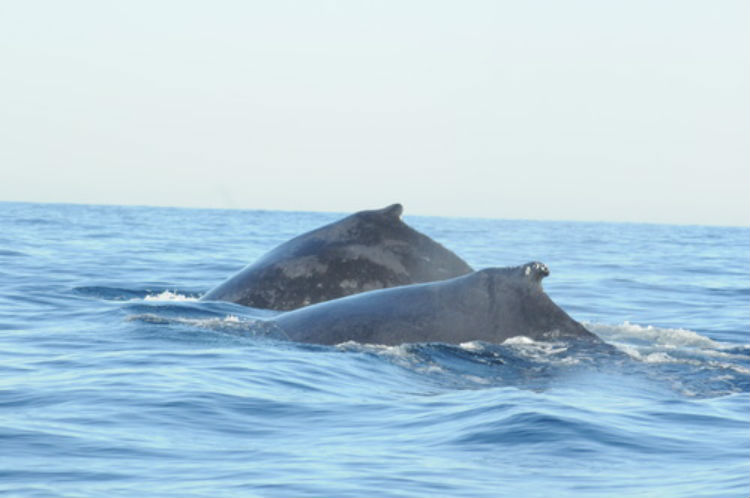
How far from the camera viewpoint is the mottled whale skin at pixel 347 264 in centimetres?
1419

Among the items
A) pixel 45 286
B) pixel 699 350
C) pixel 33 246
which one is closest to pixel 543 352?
pixel 699 350

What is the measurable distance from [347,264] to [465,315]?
306 centimetres

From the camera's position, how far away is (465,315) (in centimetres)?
1162

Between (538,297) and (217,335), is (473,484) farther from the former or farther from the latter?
(217,335)

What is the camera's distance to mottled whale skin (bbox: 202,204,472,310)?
14.2m

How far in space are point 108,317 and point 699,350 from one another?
23.5 ft

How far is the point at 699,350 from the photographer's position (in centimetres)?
1288

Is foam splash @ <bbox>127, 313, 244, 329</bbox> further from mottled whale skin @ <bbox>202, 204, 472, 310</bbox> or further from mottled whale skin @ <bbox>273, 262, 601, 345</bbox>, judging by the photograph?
mottled whale skin @ <bbox>273, 262, 601, 345</bbox>

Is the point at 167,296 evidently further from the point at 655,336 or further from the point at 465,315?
the point at 465,315

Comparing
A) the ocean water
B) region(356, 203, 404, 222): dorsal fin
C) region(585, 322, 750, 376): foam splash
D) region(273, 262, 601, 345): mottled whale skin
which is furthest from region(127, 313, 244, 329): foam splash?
region(585, 322, 750, 376): foam splash

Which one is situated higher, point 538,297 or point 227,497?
point 538,297

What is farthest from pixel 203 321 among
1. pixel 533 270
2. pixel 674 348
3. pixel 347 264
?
pixel 674 348

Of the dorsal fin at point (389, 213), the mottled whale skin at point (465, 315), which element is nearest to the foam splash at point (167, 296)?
the dorsal fin at point (389, 213)

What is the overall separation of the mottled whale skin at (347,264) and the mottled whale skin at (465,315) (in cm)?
202
